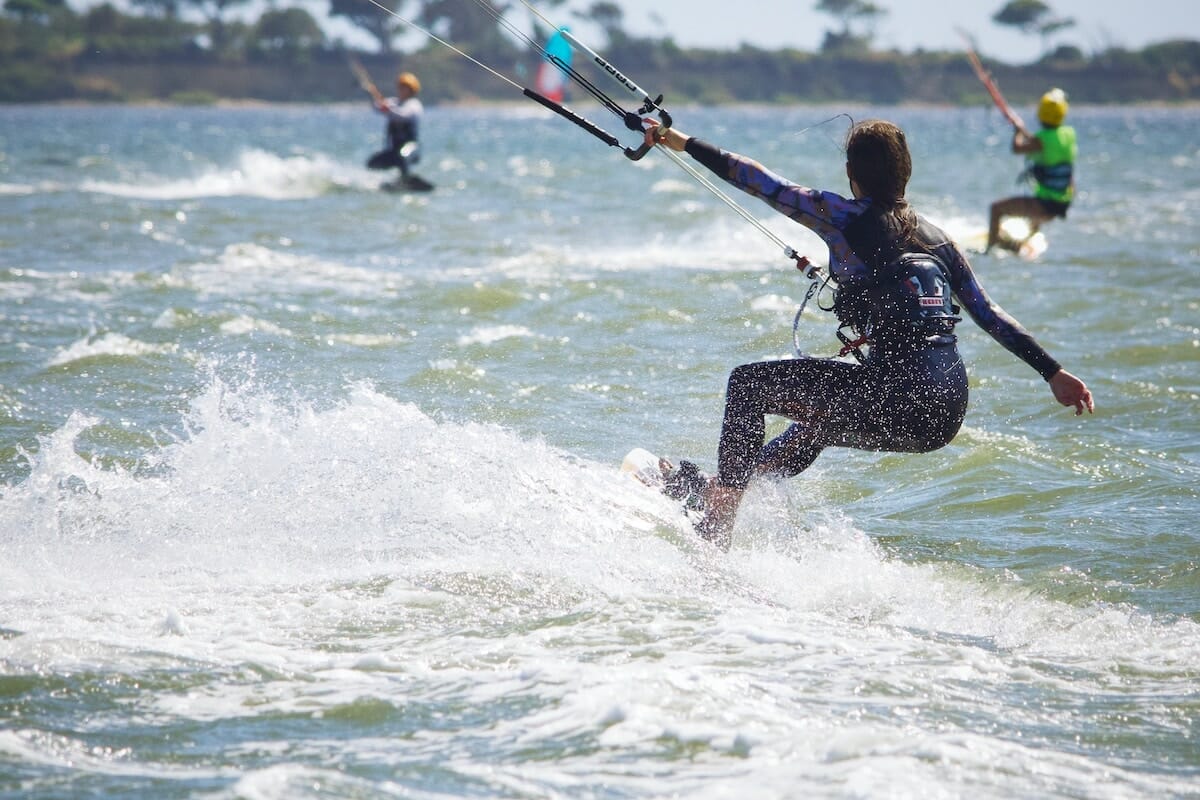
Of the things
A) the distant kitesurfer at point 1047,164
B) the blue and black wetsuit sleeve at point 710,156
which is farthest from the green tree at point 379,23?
the blue and black wetsuit sleeve at point 710,156

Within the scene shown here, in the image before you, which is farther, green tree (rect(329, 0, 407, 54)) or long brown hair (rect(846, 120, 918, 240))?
green tree (rect(329, 0, 407, 54))

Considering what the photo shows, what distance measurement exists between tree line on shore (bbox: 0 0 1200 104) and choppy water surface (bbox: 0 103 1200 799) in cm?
10132

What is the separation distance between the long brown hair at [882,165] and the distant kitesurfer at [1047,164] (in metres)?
10.5

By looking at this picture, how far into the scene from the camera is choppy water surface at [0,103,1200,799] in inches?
154

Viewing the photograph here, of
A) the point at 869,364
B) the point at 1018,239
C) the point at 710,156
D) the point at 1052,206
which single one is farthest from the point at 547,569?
the point at 1018,239

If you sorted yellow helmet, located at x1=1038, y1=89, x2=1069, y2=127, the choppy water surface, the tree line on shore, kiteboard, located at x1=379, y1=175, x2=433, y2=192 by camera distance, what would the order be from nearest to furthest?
1. the choppy water surface
2. yellow helmet, located at x1=1038, y1=89, x2=1069, y2=127
3. kiteboard, located at x1=379, y1=175, x2=433, y2=192
4. the tree line on shore

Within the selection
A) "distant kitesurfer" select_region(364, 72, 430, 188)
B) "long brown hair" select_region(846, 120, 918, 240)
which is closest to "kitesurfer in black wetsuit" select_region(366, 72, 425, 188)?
"distant kitesurfer" select_region(364, 72, 430, 188)

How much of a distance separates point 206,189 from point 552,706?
22.6 meters

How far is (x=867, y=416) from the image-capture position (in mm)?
5508

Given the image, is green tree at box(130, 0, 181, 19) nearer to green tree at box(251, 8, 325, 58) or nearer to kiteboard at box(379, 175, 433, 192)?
green tree at box(251, 8, 325, 58)

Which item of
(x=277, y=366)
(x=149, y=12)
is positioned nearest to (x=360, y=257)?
(x=277, y=366)

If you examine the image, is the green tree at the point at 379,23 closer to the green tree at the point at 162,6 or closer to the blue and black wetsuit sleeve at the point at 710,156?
the green tree at the point at 162,6

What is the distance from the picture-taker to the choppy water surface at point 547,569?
3.92m

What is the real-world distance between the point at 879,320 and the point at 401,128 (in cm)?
1748
